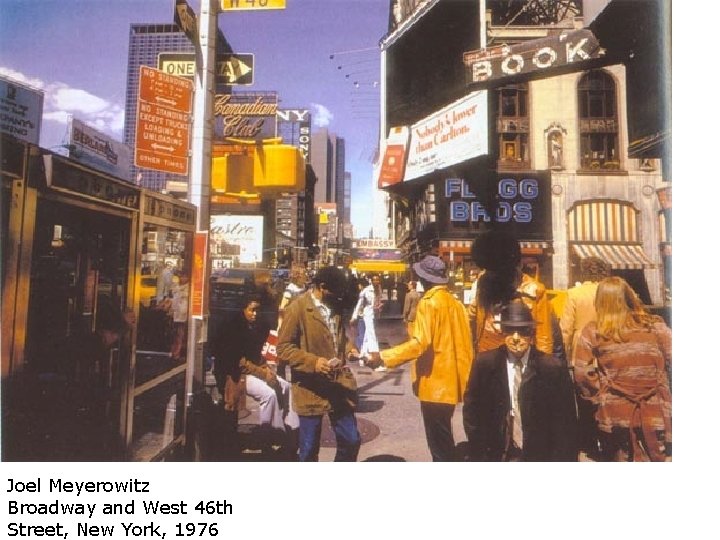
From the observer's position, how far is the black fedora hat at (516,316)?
280cm

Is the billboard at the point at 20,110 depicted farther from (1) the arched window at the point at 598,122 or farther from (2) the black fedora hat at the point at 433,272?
(1) the arched window at the point at 598,122

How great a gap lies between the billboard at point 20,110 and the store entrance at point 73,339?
182cm

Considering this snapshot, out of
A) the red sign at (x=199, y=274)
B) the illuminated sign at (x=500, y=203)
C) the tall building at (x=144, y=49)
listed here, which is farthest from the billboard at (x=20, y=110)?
the illuminated sign at (x=500, y=203)

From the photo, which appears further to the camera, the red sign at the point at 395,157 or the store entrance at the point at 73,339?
the red sign at the point at 395,157

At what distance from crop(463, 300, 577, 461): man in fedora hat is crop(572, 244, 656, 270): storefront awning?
11777mm

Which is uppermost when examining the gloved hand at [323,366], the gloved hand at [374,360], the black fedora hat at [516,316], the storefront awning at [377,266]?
the storefront awning at [377,266]

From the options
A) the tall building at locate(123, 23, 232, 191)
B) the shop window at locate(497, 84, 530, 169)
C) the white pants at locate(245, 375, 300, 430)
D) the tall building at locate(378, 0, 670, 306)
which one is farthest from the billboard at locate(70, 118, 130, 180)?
the shop window at locate(497, 84, 530, 169)

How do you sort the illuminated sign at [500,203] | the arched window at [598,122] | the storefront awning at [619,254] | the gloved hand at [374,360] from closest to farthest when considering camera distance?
the gloved hand at [374,360] → the storefront awning at [619,254] → the illuminated sign at [500,203] → the arched window at [598,122]

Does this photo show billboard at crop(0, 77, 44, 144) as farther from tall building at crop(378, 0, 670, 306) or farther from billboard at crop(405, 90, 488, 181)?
tall building at crop(378, 0, 670, 306)

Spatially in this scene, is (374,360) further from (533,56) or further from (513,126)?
(513,126)

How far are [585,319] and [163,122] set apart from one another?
149 inches

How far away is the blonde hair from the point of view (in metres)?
2.72

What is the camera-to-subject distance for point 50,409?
94.6 inches

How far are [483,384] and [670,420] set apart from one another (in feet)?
4.39
